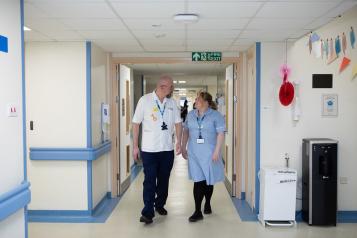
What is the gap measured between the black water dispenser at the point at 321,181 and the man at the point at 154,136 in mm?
1651

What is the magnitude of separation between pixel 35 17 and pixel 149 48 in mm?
1947

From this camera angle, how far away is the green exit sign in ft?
16.7

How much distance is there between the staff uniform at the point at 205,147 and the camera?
13.4 feet

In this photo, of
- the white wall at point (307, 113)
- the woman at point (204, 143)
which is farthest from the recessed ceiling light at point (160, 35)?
the white wall at point (307, 113)

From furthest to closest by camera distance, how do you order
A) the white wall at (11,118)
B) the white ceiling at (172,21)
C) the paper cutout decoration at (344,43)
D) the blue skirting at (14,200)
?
the paper cutout decoration at (344,43) → the white ceiling at (172,21) → the white wall at (11,118) → the blue skirting at (14,200)

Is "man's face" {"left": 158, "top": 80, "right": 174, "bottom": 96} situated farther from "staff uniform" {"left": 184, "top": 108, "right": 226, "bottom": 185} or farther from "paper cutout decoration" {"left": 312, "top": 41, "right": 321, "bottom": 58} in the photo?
"paper cutout decoration" {"left": 312, "top": 41, "right": 321, "bottom": 58}

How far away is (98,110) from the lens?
4.69 metres

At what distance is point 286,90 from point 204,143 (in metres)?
1.19

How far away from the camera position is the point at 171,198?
17.3 feet

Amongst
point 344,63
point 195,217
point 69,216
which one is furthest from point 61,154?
point 344,63

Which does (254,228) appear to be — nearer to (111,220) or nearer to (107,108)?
(111,220)

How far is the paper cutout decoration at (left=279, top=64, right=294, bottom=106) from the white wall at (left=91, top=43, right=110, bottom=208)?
2.38 meters

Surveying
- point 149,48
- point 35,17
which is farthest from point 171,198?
point 35,17

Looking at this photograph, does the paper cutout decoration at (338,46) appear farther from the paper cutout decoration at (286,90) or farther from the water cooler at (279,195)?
the water cooler at (279,195)
